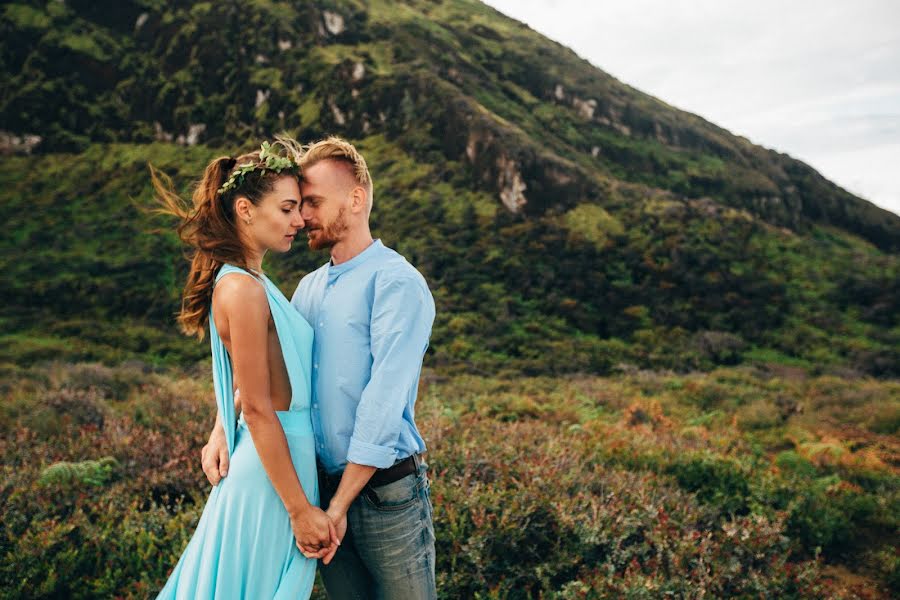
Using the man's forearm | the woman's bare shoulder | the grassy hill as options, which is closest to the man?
the man's forearm

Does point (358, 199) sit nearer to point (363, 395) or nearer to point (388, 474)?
point (363, 395)

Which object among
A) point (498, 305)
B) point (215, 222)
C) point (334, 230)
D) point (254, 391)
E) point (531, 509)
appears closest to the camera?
point (254, 391)

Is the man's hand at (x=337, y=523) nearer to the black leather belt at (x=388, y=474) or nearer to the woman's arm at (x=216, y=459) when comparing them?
the black leather belt at (x=388, y=474)

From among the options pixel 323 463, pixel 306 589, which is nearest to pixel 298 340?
pixel 323 463

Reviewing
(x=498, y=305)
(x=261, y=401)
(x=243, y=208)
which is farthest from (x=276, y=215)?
(x=498, y=305)

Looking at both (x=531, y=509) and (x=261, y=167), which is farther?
(x=531, y=509)

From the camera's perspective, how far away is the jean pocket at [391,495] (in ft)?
6.45

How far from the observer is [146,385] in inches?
359

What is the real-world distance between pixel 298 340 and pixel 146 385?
826 cm

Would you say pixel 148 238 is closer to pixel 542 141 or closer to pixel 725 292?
pixel 542 141

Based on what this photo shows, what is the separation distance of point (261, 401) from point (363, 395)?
31 centimetres

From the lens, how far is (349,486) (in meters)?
1.89

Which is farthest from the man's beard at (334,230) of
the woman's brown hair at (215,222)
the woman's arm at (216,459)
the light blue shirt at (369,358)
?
the woman's arm at (216,459)

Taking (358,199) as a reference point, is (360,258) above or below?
below
